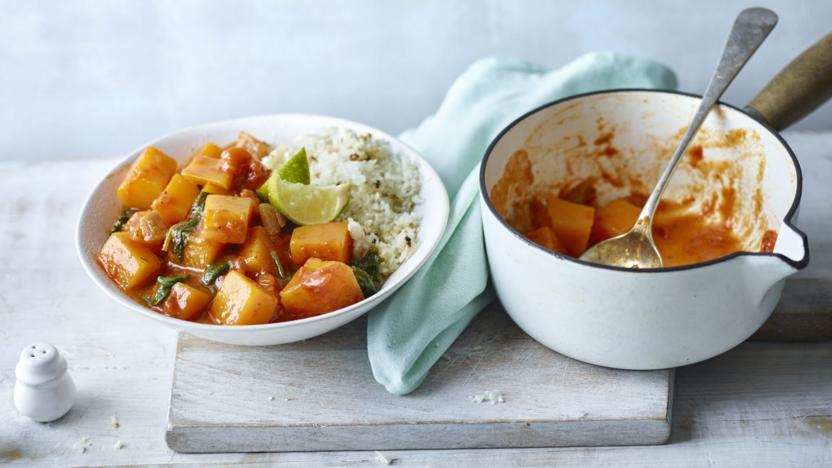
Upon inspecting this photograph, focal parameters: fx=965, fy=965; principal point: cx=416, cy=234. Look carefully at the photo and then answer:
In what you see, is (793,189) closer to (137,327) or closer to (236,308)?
(236,308)

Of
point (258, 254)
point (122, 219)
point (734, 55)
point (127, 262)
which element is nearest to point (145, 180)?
point (122, 219)

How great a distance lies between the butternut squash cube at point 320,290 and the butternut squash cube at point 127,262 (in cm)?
28

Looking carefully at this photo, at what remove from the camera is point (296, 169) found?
6.43ft

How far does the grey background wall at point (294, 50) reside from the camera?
115 inches

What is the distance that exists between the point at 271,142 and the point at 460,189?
47cm

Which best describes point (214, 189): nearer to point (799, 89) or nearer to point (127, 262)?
point (127, 262)

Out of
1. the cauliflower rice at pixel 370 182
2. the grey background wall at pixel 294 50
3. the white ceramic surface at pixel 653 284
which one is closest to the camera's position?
the white ceramic surface at pixel 653 284

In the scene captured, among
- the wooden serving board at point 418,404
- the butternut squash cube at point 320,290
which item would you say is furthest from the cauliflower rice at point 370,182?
the wooden serving board at point 418,404

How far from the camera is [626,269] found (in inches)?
60.0

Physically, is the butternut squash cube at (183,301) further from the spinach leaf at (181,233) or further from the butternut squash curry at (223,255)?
the spinach leaf at (181,233)

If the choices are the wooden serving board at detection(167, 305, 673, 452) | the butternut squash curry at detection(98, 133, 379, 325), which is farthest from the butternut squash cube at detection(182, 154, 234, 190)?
the wooden serving board at detection(167, 305, 673, 452)

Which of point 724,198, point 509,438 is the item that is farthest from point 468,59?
point 509,438

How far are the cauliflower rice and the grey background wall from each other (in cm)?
82

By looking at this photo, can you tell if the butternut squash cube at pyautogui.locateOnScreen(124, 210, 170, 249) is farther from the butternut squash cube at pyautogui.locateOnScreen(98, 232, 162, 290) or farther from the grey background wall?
the grey background wall
